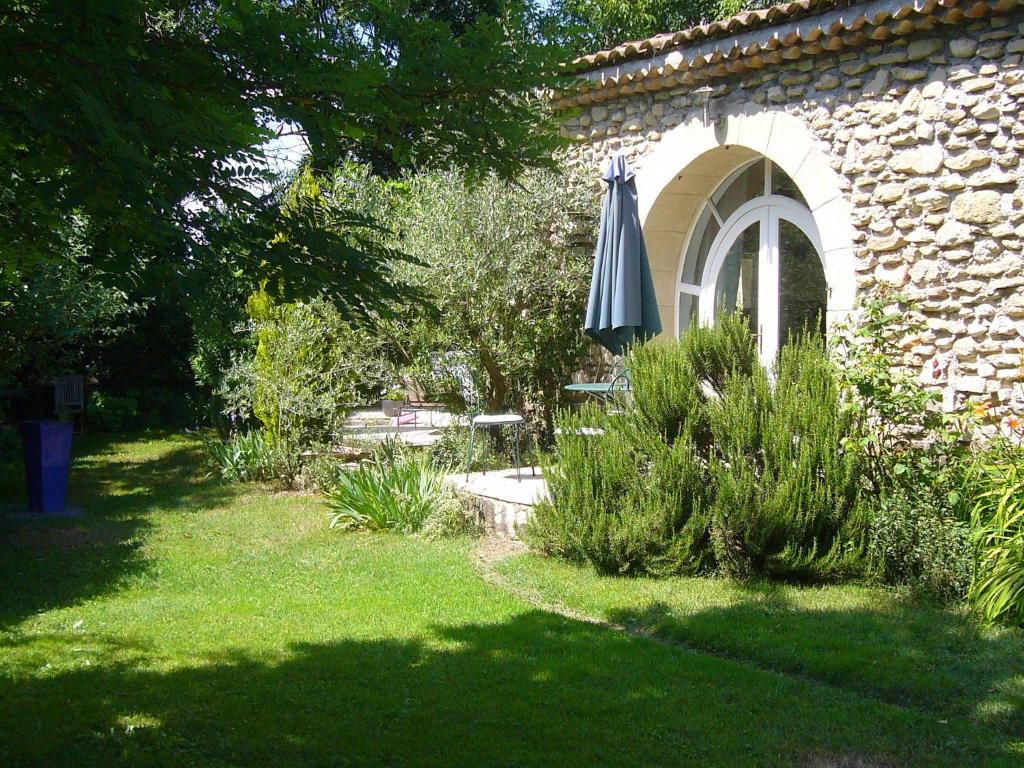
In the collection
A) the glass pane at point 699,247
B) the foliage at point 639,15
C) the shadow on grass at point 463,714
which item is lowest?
the shadow on grass at point 463,714

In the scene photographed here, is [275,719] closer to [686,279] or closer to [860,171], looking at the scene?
[860,171]

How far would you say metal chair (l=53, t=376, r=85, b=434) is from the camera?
14727 mm

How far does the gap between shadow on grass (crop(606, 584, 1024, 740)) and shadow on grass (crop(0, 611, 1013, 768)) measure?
229mm

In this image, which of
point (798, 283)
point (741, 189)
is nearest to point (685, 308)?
point (741, 189)

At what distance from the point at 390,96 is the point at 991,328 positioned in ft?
16.3

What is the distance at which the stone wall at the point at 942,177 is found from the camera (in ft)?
21.3

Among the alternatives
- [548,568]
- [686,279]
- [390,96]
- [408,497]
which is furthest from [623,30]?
[390,96]

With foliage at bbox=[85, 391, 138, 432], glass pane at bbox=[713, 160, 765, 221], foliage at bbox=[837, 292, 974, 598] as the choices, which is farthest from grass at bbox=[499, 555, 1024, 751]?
foliage at bbox=[85, 391, 138, 432]

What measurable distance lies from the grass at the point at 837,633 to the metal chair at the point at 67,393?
35.8 ft

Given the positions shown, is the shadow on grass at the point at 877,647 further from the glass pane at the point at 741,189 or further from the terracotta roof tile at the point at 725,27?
the glass pane at the point at 741,189

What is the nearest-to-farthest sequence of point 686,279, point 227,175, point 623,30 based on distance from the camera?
point 227,175 < point 686,279 < point 623,30

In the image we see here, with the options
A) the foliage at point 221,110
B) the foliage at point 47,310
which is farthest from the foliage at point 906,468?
the foliage at point 47,310

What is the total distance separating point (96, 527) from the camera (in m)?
8.73

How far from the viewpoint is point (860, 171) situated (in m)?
7.44
